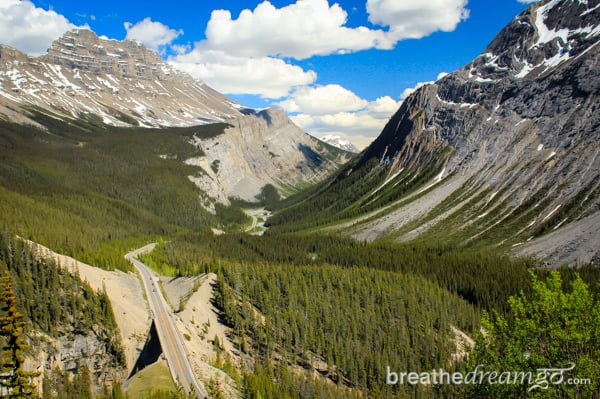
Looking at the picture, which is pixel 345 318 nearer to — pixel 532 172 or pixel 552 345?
pixel 552 345

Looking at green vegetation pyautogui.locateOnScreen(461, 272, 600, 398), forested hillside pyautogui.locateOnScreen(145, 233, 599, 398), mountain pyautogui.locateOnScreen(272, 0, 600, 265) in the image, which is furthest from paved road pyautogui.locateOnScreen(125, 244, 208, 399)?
mountain pyautogui.locateOnScreen(272, 0, 600, 265)

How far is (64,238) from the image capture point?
11481 centimetres

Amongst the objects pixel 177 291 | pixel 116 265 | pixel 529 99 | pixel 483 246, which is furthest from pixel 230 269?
pixel 529 99

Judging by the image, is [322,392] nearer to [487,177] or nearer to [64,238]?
[64,238]

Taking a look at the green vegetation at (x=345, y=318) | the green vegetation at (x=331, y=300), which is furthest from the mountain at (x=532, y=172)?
the green vegetation at (x=345, y=318)

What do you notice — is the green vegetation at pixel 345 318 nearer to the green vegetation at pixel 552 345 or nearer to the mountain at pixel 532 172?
the mountain at pixel 532 172

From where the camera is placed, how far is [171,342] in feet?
199

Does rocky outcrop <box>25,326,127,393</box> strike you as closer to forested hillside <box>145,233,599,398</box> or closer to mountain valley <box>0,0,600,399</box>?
mountain valley <box>0,0,600,399</box>

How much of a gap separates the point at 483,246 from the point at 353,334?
2791 inches

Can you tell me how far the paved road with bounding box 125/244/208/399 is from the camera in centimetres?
5041

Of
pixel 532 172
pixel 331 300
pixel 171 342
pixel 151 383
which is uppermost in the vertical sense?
pixel 532 172

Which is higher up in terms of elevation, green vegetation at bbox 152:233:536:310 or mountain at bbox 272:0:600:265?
mountain at bbox 272:0:600:265

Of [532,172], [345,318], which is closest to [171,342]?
[345,318]

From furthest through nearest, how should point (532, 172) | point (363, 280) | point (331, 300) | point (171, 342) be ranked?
point (532, 172)
point (363, 280)
point (331, 300)
point (171, 342)
